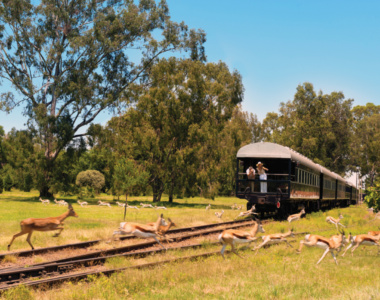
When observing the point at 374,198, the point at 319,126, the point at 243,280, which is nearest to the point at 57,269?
the point at 243,280

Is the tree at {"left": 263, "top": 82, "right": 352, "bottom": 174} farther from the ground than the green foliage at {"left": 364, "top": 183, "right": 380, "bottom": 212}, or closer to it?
farther from the ground

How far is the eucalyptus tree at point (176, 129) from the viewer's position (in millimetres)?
39531

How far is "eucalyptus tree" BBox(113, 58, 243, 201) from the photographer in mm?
39531

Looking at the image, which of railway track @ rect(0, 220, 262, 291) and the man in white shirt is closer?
railway track @ rect(0, 220, 262, 291)

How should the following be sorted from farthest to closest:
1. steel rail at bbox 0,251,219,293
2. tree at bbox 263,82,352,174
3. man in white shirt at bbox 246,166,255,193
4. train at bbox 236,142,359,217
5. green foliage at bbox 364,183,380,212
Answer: tree at bbox 263,82,352,174
green foliage at bbox 364,183,380,212
man in white shirt at bbox 246,166,255,193
train at bbox 236,142,359,217
steel rail at bbox 0,251,219,293

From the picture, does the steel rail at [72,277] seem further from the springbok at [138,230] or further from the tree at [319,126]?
the tree at [319,126]

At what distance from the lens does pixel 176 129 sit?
40.4m

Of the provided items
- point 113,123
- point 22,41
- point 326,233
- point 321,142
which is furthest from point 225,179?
point 326,233

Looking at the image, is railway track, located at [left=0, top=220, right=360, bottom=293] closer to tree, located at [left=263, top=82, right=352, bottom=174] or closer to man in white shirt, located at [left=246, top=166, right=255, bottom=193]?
man in white shirt, located at [left=246, top=166, right=255, bottom=193]

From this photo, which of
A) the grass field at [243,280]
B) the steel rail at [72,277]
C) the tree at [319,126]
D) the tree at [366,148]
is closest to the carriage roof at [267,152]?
the grass field at [243,280]

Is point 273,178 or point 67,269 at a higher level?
point 273,178

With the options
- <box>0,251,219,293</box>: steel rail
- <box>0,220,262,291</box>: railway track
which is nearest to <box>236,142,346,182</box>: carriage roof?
<box>0,220,262,291</box>: railway track

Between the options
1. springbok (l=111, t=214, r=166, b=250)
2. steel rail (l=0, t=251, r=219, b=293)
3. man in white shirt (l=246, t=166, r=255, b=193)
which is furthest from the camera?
man in white shirt (l=246, t=166, r=255, b=193)

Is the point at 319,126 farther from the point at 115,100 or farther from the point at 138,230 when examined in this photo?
the point at 138,230
